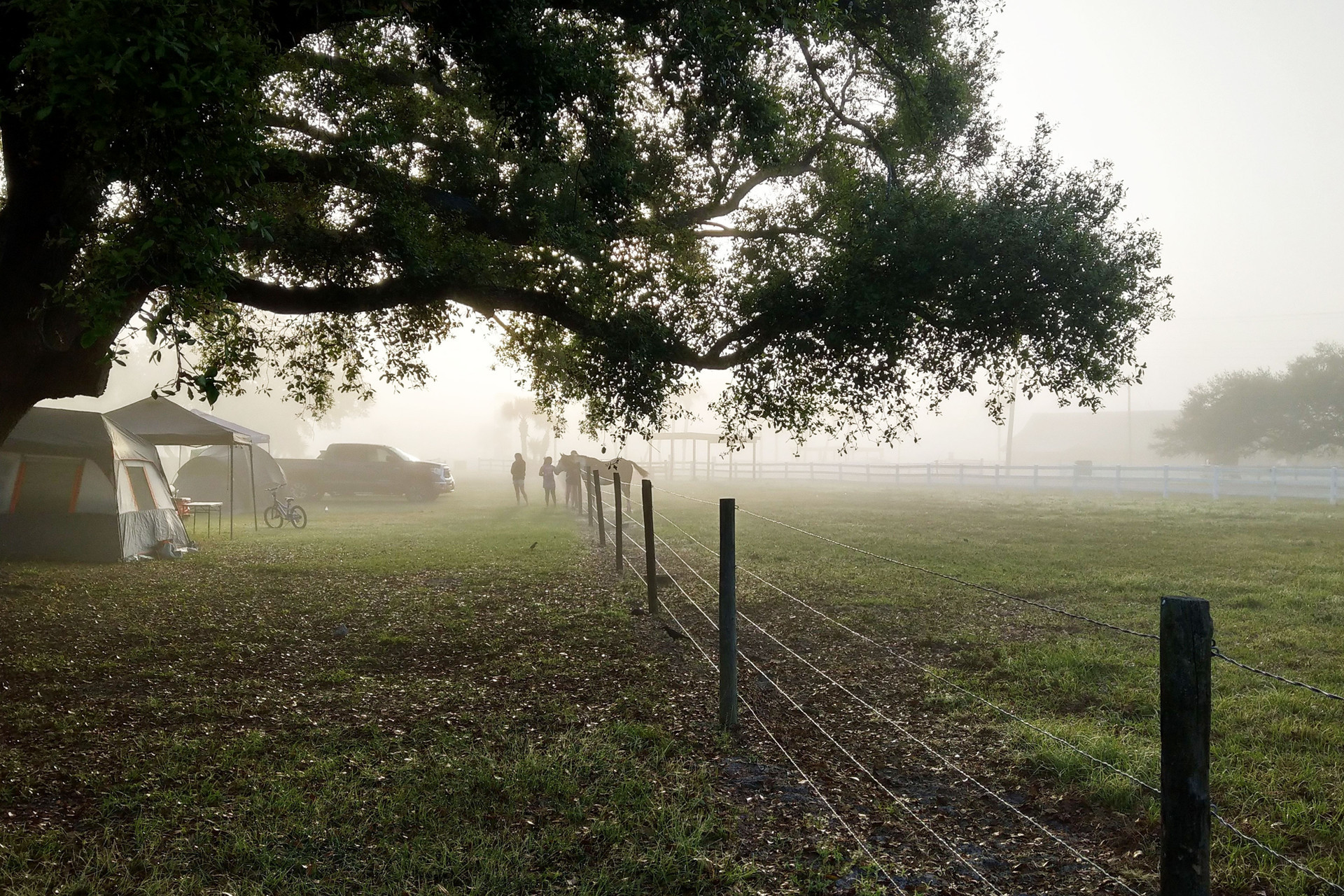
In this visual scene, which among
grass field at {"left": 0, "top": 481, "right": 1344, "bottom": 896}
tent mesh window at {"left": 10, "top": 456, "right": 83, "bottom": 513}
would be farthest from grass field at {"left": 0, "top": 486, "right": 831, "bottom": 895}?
tent mesh window at {"left": 10, "top": 456, "right": 83, "bottom": 513}

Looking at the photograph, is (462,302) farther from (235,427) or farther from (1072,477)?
(1072,477)

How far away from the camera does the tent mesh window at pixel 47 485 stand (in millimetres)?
13352

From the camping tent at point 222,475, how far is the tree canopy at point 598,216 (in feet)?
45.2

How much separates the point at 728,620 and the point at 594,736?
3.70 ft

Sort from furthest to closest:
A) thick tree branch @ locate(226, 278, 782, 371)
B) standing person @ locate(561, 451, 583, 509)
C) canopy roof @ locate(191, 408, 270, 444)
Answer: standing person @ locate(561, 451, 583, 509), canopy roof @ locate(191, 408, 270, 444), thick tree branch @ locate(226, 278, 782, 371)

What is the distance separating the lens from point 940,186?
407 inches

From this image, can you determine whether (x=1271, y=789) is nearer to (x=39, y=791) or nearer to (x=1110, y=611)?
(x=1110, y=611)

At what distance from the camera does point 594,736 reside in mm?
5398

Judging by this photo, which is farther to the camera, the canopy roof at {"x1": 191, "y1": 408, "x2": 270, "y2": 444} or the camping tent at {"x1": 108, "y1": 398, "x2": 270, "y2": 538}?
the canopy roof at {"x1": 191, "y1": 408, "x2": 270, "y2": 444}

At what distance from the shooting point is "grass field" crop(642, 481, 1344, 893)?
172 inches

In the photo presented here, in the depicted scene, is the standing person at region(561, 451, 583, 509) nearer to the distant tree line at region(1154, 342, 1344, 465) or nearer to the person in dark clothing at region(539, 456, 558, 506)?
the person in dark clothing at region(539, 456, 558, 506)

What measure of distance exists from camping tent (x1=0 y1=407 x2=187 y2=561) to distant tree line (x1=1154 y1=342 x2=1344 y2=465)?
55.8 metres

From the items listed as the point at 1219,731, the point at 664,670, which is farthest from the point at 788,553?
the point at 1219,731

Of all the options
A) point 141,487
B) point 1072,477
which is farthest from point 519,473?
point 1072,477
